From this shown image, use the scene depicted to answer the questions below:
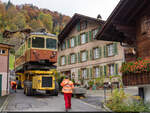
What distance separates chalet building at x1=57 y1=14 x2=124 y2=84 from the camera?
80.5 ft

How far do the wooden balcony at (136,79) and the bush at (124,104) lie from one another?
2.88 feet

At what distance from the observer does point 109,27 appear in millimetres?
10594

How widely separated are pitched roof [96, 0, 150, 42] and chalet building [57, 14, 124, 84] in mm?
12958

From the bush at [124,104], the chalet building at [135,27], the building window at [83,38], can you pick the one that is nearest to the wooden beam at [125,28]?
the chalet building at [135,27]

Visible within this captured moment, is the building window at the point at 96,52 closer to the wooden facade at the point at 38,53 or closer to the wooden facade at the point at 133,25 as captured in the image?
the wooden facade at the point at 38,53

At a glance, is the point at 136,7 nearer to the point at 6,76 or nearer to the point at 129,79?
the point at 129,79

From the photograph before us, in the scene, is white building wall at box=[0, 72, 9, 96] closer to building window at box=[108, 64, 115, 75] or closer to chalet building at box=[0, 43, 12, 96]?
chalet building at box=[0, 43, 12, 96]

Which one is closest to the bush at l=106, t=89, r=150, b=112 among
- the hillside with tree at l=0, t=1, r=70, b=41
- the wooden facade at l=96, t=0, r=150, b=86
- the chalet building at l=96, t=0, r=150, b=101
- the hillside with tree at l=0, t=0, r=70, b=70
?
the chalet building at l=96, t=0, r=150, b=101

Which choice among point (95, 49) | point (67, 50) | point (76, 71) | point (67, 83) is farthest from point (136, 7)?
point (67, 50)

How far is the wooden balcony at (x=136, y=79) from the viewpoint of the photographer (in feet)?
27.2

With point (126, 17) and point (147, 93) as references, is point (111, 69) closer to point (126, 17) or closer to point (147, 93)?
point (126, 17)

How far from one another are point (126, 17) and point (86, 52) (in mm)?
18172

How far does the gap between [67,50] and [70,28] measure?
326 centimetres

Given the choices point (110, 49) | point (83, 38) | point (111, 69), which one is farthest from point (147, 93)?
point (83, 38)
